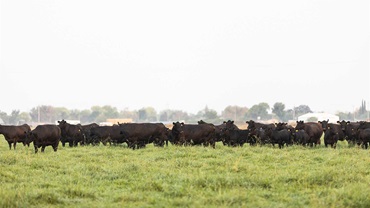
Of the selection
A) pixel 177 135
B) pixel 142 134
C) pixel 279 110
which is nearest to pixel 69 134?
pixel 142 134

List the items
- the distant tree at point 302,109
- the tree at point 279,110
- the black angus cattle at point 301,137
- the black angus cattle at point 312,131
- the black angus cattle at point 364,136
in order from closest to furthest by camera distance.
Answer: the black angus cattle at point 364,136, the black angus cattle at point 301,137, the black angus cattle at point 312,131, the tree at point 279,110, the distant tree at point 302,109

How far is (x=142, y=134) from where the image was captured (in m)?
23.5

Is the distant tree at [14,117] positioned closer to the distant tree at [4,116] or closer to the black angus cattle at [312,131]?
the distant tree at [4,116]

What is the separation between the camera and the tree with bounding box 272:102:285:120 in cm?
14065

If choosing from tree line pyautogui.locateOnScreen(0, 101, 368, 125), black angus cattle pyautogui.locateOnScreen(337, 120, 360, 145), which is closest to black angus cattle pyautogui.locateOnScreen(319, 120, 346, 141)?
black angus cattle pyautogui.locateOnScreen(337, 120, 360, 145)

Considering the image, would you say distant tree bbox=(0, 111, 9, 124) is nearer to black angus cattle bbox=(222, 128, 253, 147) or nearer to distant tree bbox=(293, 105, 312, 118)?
distant tree bbox=(293, 105, 312, 118)

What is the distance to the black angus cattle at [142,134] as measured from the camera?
23391 mm

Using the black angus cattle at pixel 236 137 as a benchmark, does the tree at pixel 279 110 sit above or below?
above

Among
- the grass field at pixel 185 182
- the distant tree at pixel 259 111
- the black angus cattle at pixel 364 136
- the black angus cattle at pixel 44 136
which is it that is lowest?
the grass field at pixel 185 182

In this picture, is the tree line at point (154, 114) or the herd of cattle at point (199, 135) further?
the tree line at point (154, 114)

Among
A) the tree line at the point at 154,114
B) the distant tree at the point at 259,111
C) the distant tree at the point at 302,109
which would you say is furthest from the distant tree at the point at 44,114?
the distant tree at the point at 302,109

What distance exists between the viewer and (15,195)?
31.8ft

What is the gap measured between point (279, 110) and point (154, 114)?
222 ft

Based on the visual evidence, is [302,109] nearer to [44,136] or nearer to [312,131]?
[312,131]
